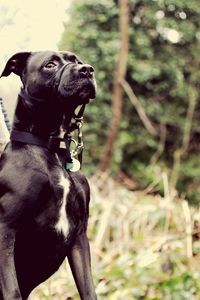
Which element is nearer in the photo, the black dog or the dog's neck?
the black dog

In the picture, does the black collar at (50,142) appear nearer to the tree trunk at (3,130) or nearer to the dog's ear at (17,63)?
the dog's ear at (17,63)

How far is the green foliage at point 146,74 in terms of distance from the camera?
47.9 feet

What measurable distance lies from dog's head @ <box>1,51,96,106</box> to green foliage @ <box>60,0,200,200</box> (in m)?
10.6

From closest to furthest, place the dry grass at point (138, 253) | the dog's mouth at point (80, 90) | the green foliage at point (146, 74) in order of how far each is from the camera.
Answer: the dog's mouth at point (80, 90), the dry grass at point (138, 253), the green foliage at point (146, 74)

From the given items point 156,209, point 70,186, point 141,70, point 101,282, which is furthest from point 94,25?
point 70,186

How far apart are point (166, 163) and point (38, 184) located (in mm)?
12708

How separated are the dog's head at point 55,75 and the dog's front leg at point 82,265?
0.85 metres

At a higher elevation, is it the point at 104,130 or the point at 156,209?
the point at 156,209

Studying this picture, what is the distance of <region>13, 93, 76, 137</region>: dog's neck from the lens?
3.48 m

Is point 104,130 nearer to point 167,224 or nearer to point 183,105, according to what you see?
point 183,105

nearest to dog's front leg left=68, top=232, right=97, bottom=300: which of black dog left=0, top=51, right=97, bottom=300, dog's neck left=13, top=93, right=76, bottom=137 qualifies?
black dog left=0, top=51, right=97, bottom=300

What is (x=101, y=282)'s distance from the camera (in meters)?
5.58

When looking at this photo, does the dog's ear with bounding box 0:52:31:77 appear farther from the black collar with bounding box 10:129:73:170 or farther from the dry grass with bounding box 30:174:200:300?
the dry grass with bounding box 30:174:200:300

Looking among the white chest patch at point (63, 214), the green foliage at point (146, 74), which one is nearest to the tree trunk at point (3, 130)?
the white chest patch at point (63, 214)
